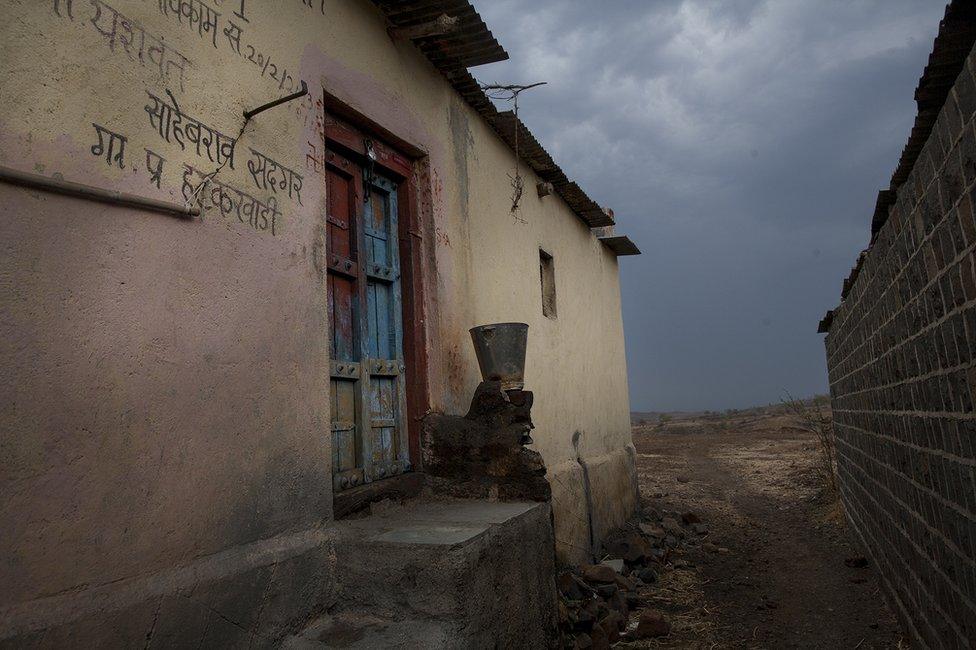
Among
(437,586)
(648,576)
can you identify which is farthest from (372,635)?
(648,576)

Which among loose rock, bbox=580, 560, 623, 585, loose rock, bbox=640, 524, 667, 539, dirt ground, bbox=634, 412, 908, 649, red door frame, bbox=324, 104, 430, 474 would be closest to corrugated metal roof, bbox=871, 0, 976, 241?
red door frame, bbox=324, 104, 430, 474

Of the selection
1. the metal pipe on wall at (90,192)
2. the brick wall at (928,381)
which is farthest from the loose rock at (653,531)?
the metal pipe on wall at (90,192)

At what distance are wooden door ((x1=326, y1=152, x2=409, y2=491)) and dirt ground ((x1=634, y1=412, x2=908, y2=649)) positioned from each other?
2461 mm

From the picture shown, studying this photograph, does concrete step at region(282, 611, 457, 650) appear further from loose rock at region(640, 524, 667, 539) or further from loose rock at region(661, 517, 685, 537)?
loose rock at region(661, 517, 685, 537)

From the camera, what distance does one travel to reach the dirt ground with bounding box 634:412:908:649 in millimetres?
4823

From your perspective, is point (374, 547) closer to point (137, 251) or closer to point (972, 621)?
point (137, 251)

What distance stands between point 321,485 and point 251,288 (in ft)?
3.44

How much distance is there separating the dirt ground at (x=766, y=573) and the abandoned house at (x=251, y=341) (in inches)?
87.3

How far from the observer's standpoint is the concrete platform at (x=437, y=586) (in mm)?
2938

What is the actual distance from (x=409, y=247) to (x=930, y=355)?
306 centimetres

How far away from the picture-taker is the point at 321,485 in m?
3.31

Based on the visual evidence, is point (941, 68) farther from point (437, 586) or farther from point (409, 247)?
point (409, 247)

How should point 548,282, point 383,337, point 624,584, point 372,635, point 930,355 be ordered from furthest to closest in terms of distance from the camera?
point 548,282 < point 624,584 < point 383,337 < point 930,355 < point 372,635

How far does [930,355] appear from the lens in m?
3.14
